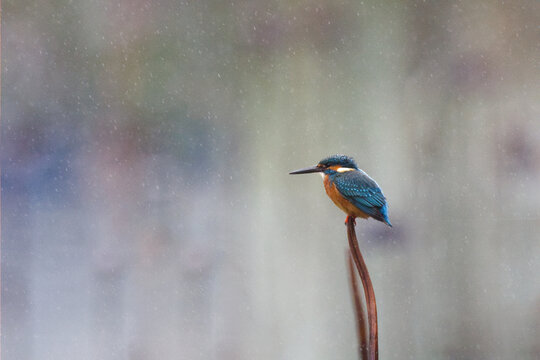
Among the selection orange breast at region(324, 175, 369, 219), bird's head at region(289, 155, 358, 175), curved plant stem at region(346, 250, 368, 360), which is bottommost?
curved plant stem at region(346, 250, 368, 360)

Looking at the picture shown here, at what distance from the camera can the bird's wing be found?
0.98 meters

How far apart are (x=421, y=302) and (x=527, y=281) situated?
0.26 meters

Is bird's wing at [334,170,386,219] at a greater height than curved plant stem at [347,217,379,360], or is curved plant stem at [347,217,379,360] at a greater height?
bird's wing at [334,170,386,219]

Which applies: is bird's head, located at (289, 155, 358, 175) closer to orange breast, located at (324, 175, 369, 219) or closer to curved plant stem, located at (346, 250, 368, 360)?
orange breast, located at (324, 175, 369, 219)

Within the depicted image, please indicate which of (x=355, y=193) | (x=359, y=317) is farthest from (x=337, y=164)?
(x=359, y=317)

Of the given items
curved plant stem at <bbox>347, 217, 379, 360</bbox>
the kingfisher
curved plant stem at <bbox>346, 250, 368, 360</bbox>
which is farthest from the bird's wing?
curved plant stem at <bbox>346, 250, 368, 360</bbox>

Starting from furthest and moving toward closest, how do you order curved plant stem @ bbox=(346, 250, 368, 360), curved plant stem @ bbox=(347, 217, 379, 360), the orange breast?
curved plant stem @ bbox=(346, 250, 368, 360) → the orange breast → curved plant stem @ bbox=(347, 217, 379, 360)

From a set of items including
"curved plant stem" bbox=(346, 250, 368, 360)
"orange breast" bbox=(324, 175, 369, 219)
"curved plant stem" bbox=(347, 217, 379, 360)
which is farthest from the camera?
"curved plant stem" bbox=(346, 250, 368, 360)

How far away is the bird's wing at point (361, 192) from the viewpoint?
3.22 feet

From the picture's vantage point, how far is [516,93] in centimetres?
126

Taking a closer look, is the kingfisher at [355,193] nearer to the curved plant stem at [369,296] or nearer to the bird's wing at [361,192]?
the bird's wing at [361,192]

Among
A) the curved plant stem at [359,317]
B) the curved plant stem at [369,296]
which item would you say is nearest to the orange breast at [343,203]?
the curved plant stem at [369,296]

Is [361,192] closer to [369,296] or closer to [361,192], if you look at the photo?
[361,192]

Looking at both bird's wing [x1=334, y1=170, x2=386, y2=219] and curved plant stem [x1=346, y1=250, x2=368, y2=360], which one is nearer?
bird's wing [x1=334, y1=170, x2=386, y2=219]
